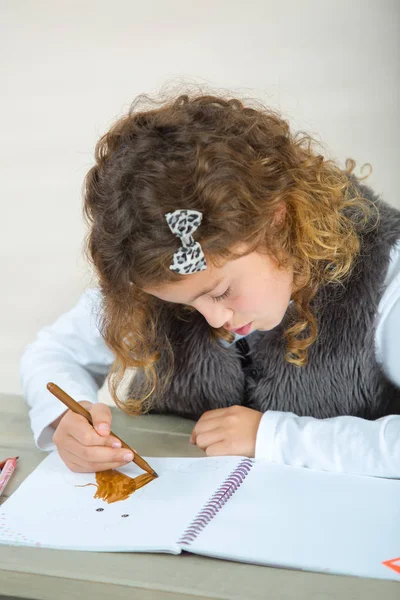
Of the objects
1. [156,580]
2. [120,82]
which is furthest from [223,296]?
[120,82]

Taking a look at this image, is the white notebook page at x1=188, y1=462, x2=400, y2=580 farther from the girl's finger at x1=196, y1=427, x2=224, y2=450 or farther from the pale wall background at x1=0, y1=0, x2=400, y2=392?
the pale wall background at x1=0, y1=0, x2=400, y2=392

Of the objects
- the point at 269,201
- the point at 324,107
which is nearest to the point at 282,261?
the point at 269,201

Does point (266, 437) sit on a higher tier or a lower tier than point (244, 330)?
lower

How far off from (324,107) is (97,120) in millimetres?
911

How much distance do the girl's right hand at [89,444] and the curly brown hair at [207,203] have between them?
0.39 ft

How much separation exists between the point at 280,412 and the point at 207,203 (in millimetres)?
328

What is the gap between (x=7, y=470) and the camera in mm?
1062

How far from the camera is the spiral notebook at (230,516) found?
81 centimetres

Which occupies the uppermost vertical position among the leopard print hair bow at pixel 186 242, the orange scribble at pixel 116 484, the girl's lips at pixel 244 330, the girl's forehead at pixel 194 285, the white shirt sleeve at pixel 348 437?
the leopard print hair bow at pixel 186 242

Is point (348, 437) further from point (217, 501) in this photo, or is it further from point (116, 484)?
point (116, 484)

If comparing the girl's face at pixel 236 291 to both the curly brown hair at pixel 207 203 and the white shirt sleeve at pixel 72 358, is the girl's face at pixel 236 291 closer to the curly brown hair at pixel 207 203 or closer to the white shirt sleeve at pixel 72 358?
the curly brown hair at pixel 207 203

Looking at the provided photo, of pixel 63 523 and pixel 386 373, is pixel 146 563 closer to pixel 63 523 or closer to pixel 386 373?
pixel 63 523

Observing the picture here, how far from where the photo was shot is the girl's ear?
41.6 inches

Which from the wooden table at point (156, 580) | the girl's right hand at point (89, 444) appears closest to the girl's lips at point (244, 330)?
the girl's right hand at point (89, 444)
